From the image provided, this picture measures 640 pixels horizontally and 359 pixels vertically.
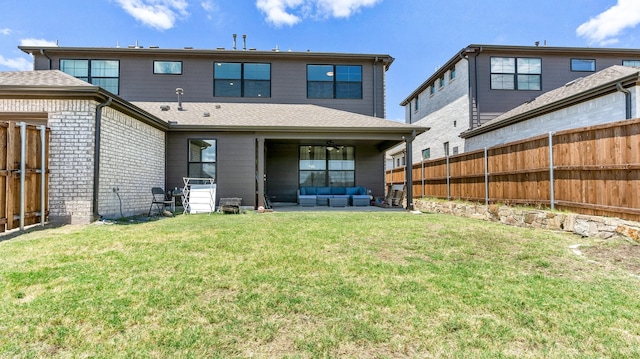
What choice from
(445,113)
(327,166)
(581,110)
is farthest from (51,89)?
(445,113)

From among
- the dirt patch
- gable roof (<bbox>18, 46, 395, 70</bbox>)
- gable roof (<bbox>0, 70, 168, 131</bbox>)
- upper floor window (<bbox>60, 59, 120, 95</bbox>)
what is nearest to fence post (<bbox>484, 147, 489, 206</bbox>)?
the dirt patch

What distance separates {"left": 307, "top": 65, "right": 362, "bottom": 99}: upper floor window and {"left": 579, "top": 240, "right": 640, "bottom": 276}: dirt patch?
977 centimetres

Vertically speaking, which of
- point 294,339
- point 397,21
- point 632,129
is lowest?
point 294,339

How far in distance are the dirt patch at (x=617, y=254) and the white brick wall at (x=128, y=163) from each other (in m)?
8.70

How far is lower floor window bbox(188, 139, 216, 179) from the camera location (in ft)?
33.8

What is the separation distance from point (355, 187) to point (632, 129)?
8824mm

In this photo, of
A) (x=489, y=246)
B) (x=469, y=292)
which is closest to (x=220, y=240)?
(x=469, y=292)

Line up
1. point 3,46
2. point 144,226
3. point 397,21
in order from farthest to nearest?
point 397,21 → point 3,46 → point 144,226

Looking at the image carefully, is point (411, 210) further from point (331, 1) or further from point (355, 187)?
point (331, 1)

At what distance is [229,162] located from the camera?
10.3m

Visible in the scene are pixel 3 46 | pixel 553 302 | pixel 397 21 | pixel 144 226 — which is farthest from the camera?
pixel 397 21

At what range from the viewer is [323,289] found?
2.82 m

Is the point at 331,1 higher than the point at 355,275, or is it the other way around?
the point at 331,1

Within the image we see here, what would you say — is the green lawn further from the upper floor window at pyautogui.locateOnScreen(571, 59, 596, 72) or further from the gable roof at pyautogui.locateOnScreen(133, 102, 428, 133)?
the upper floor window at pyautogui.locateOnScreen(571, 59, 596, 72)
